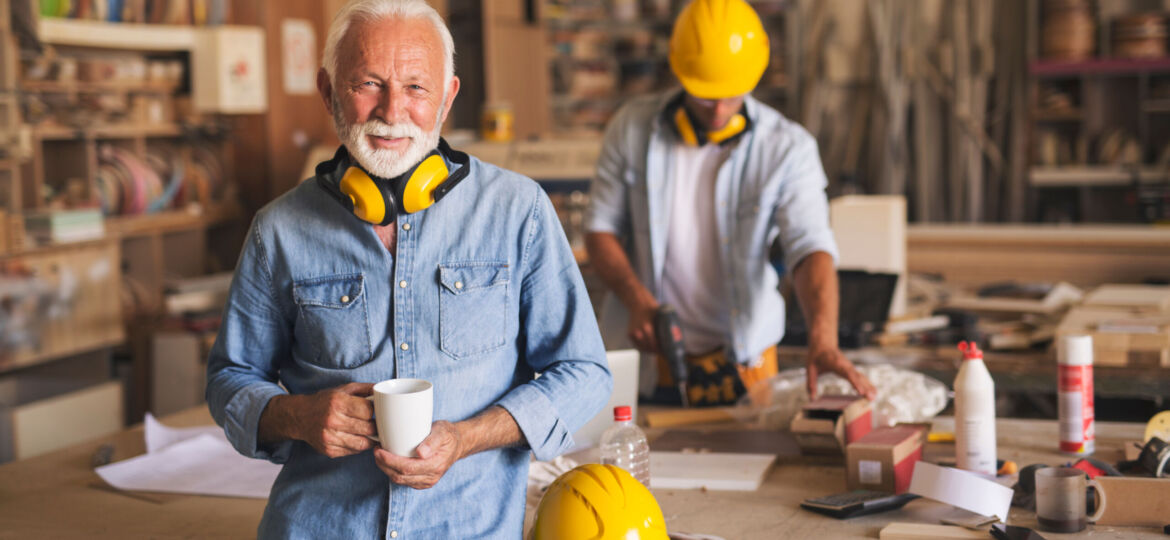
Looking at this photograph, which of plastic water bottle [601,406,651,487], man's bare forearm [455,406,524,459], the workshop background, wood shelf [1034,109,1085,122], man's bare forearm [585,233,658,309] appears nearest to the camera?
man's bare forearm [455,406,524,459]

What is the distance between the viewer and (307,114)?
626 cm

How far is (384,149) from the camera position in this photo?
1.56m

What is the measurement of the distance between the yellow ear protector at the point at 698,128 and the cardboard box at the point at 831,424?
885 mm

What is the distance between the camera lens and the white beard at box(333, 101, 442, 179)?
154 cm

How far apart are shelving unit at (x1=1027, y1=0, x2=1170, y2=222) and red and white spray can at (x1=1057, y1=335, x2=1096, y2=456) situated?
4.85m

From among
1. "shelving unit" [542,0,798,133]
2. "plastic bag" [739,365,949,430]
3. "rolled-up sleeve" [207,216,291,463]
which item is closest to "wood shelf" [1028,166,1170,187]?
"shelving unit" [542,0,798,133]

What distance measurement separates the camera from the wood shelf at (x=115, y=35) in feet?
16.1

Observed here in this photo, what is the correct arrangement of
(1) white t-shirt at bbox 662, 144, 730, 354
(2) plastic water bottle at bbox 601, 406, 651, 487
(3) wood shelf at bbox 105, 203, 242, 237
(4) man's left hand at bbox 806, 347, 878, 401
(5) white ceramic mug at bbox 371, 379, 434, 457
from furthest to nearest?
1. (3) wood shelf at bbox 105, 203, 242, 237
2. (1) white t-shirt at bbox 662, 144, 730, 354
3. (4) man's left hand at bbox 806, 347, 878, 401
4. (2) plastic water bottle at bbox 601, 406, 651, 487
5. (5) white ceramic mug at bbox 371, 379, 434, 457

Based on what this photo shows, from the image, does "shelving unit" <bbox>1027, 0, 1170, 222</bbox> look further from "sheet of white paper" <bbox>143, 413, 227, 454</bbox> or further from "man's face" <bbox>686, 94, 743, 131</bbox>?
"sheet of white paper" <bbox>143, 413, 227, 454</bbox>

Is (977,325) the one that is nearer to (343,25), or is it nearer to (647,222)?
(647,222)

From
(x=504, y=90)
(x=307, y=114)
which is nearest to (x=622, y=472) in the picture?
(x=307, y=114)

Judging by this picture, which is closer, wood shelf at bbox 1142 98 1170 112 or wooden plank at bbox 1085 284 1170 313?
wooden plank at bbox 1085 284 1170 313

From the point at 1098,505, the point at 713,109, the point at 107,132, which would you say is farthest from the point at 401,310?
the point at 107,132

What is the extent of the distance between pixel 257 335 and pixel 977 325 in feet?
9.43
